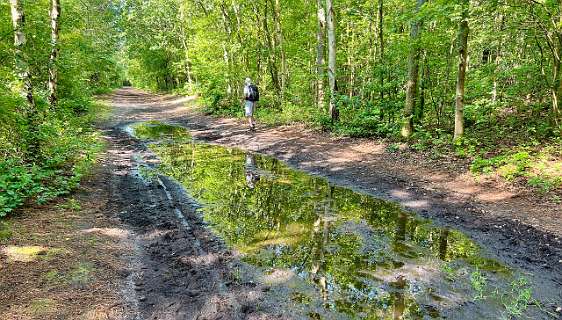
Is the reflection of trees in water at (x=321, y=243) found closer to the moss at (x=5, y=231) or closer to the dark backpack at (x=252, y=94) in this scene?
the moss at (x=5, y=231)

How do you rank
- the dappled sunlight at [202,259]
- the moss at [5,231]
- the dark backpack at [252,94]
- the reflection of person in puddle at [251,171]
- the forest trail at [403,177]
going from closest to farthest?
the dappled sunlight at [202,259] → the moss at [5,231] → the forest trail at [403,177] → the reflection of person in puddle at [251,171] → the dark backpack at [252,94]

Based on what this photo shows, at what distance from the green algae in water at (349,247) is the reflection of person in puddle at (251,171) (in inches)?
3.4

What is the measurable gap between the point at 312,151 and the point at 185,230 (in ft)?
21.6

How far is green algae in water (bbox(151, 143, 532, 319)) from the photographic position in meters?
3.94

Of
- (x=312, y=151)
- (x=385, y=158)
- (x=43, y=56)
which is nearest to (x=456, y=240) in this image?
(x=385, y=158)

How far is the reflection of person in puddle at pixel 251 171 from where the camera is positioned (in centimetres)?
843

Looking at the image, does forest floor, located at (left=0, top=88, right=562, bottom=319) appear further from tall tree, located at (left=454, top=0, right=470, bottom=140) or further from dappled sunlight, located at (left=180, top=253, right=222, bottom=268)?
tall tree, located at (left=454, top=0, right=470, bottom=140)

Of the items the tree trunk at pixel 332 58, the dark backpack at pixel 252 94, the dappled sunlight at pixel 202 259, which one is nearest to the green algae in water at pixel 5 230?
the dappled sunlight at pixel 202 259

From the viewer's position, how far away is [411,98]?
11258 millimetres

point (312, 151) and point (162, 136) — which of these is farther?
point (162, 136)

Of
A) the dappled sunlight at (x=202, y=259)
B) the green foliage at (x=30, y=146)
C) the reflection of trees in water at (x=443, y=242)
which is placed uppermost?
the green foliage at (x=30, y=146)

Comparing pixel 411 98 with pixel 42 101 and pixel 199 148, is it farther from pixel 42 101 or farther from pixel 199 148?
pixel 42 101

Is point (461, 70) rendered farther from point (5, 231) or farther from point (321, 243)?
point (5, 231)

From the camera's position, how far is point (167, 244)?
17.4 ft
